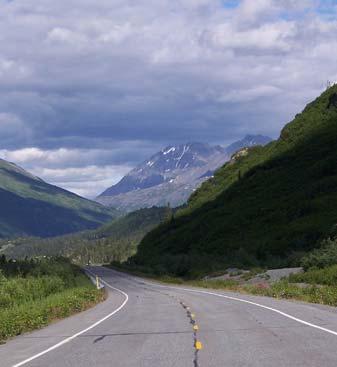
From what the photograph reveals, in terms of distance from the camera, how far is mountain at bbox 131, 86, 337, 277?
2591 inches

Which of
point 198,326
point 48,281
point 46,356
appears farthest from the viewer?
point 48,281

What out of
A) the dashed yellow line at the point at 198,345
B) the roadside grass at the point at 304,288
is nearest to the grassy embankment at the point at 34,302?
the dashed yellow line at the point at 198,345

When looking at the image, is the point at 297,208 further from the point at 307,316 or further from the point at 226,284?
the point at 307,316

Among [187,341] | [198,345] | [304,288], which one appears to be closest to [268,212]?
[304,288]

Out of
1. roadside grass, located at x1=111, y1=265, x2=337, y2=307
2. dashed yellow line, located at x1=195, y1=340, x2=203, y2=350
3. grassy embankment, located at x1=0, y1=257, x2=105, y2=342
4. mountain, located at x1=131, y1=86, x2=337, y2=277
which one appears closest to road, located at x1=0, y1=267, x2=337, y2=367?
dashed yellow line, located at x1=195, y1=340, x2=203, y2=350

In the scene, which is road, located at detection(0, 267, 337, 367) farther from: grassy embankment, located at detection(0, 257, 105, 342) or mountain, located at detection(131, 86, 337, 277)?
mountain, located at detection(131, 86, 337, 277)

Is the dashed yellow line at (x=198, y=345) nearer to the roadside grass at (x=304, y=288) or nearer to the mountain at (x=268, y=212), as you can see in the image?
the roadside grass at (x=304, y=288)

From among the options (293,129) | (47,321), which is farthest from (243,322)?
(293,129)

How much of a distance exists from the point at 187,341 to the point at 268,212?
6676cm

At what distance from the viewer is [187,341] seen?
16.1 meters

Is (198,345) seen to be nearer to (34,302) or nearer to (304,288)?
(34,302)

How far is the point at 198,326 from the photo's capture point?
1998 cm

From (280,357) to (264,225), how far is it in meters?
65.6

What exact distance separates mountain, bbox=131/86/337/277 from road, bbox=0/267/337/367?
31.5 meters
